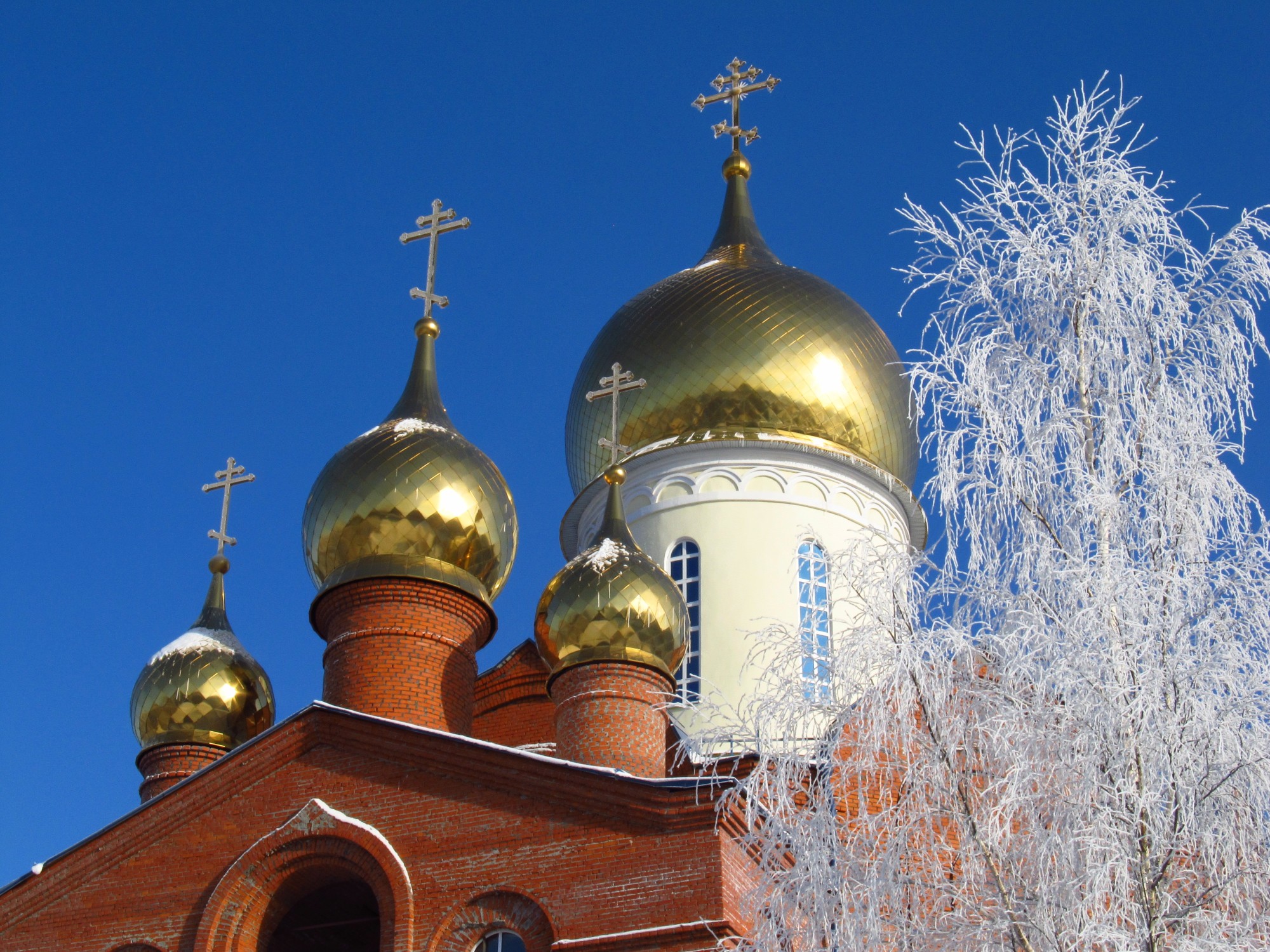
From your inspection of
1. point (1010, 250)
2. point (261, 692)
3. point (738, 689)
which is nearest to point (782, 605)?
point (738, 689)

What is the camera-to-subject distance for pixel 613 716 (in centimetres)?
1237

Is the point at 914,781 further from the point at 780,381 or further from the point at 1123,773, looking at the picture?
the point at 780,381

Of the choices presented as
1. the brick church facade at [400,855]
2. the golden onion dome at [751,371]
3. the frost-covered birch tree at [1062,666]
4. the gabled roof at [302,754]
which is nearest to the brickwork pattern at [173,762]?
the brick church facade at [400,855]

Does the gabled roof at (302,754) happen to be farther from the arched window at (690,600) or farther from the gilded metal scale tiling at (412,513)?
the arched window at (690,600)

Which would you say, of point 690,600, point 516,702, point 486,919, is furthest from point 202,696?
point 486,919

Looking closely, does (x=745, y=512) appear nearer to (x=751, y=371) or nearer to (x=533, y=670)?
(x=751, y=371)

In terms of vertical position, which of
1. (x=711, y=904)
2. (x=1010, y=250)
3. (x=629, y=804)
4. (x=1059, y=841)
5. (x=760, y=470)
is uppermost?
(x=760, y=470)

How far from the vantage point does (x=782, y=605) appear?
15.0m

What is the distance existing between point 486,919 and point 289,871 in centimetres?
149

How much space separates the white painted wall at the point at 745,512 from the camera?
592 inches

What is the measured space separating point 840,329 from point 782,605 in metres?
2.98

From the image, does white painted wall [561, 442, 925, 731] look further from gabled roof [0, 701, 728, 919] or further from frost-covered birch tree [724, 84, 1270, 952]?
frost-covered birch tree [724, 84, 1270, 952]

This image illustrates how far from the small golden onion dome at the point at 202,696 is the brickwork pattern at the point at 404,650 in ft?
4.78

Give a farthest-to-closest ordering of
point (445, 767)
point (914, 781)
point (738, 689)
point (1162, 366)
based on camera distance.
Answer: point (738, 689) → point (445, 767) → point (1162, 366) → point (914, 781)
